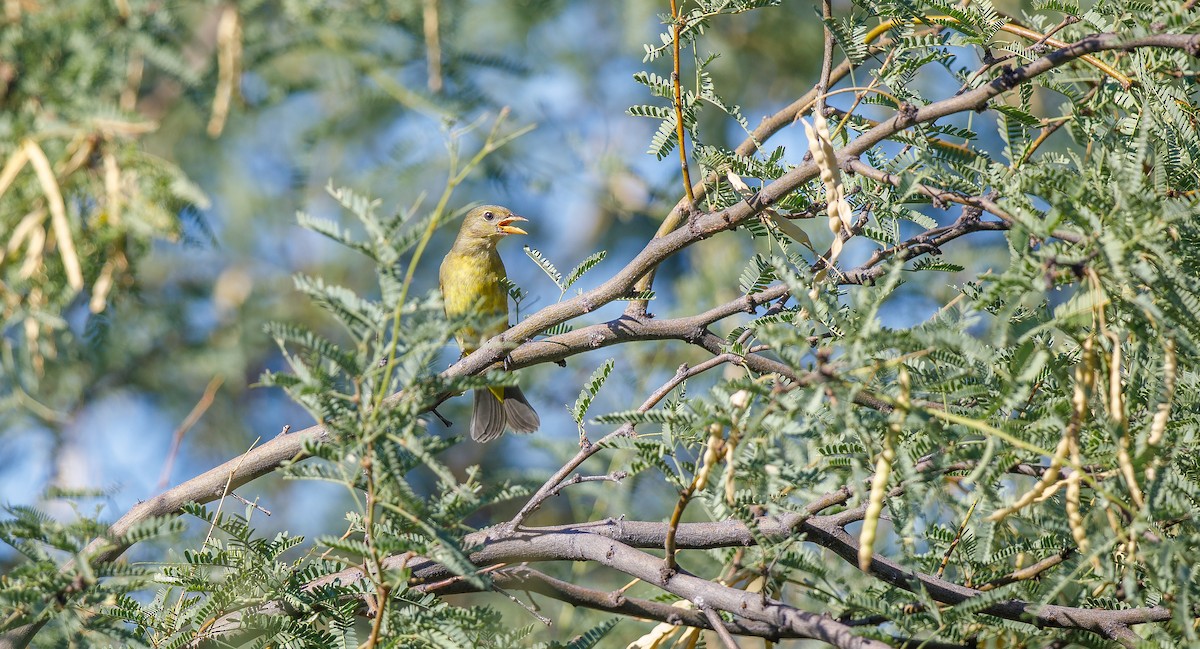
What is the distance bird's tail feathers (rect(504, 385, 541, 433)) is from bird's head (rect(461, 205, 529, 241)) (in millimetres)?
1175

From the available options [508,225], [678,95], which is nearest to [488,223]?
[508,225]

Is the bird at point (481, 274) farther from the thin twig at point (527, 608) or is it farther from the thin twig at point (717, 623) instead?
the thin twig at point (717, 623)

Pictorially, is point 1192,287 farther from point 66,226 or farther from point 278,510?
point 278,510

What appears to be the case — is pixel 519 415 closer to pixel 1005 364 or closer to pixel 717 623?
pixel 717 623

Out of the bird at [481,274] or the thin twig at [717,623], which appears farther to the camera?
the bird at [481,274]

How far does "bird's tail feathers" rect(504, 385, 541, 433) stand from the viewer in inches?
178

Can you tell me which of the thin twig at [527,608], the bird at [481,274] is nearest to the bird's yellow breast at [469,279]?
the bird at [481,274]

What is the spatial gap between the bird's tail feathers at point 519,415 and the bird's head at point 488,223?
1175mm

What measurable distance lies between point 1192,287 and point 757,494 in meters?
0.84

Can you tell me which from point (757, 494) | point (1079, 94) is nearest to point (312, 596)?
point (757, 494)

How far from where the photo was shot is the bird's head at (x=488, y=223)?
561 centimetres

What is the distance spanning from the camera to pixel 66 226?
11.8 feet

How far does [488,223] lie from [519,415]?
149cm

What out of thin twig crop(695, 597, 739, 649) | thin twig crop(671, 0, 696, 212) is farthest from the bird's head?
thin twig crop(695, 597, 739, 649)
